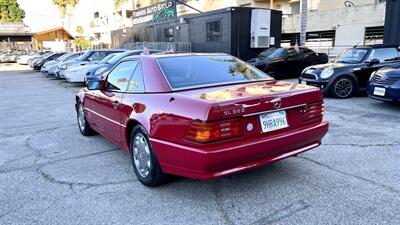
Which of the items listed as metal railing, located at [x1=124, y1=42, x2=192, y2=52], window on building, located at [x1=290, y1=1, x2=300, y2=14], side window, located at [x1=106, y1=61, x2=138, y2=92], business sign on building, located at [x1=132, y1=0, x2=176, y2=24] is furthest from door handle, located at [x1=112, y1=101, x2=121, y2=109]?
window on building, located at [x1=290, y1=1, x2=300, y2=14]

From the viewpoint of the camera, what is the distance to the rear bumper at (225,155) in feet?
9.36

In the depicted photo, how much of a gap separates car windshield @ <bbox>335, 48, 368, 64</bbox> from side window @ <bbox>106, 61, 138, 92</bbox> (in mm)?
7022

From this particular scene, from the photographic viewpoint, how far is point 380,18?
65.8 feet

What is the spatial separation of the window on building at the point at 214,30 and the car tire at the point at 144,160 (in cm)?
1466

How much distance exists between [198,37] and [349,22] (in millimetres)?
10203

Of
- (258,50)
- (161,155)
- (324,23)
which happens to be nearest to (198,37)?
(258,50)

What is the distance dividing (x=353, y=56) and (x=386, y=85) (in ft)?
8.27

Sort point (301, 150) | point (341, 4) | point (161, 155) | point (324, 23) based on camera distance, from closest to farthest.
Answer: point (161, 155)
point (301, 150)
point (324, 23)
point (341, 4)

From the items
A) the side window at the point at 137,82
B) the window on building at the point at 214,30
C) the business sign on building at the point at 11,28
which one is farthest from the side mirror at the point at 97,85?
the business sign on building at the point at 11,28

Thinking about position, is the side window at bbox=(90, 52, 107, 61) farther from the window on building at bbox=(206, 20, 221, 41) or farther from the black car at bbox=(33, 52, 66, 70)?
the black car at bbox=(33, 52, 66, 70)

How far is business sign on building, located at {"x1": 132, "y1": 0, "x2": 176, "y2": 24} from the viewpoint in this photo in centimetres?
2806

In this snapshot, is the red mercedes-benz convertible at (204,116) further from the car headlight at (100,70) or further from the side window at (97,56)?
the side window at (97,56)

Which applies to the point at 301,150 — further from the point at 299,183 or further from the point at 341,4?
the point at 341,4

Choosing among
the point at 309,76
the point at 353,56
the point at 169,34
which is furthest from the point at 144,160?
the point at 169,34
